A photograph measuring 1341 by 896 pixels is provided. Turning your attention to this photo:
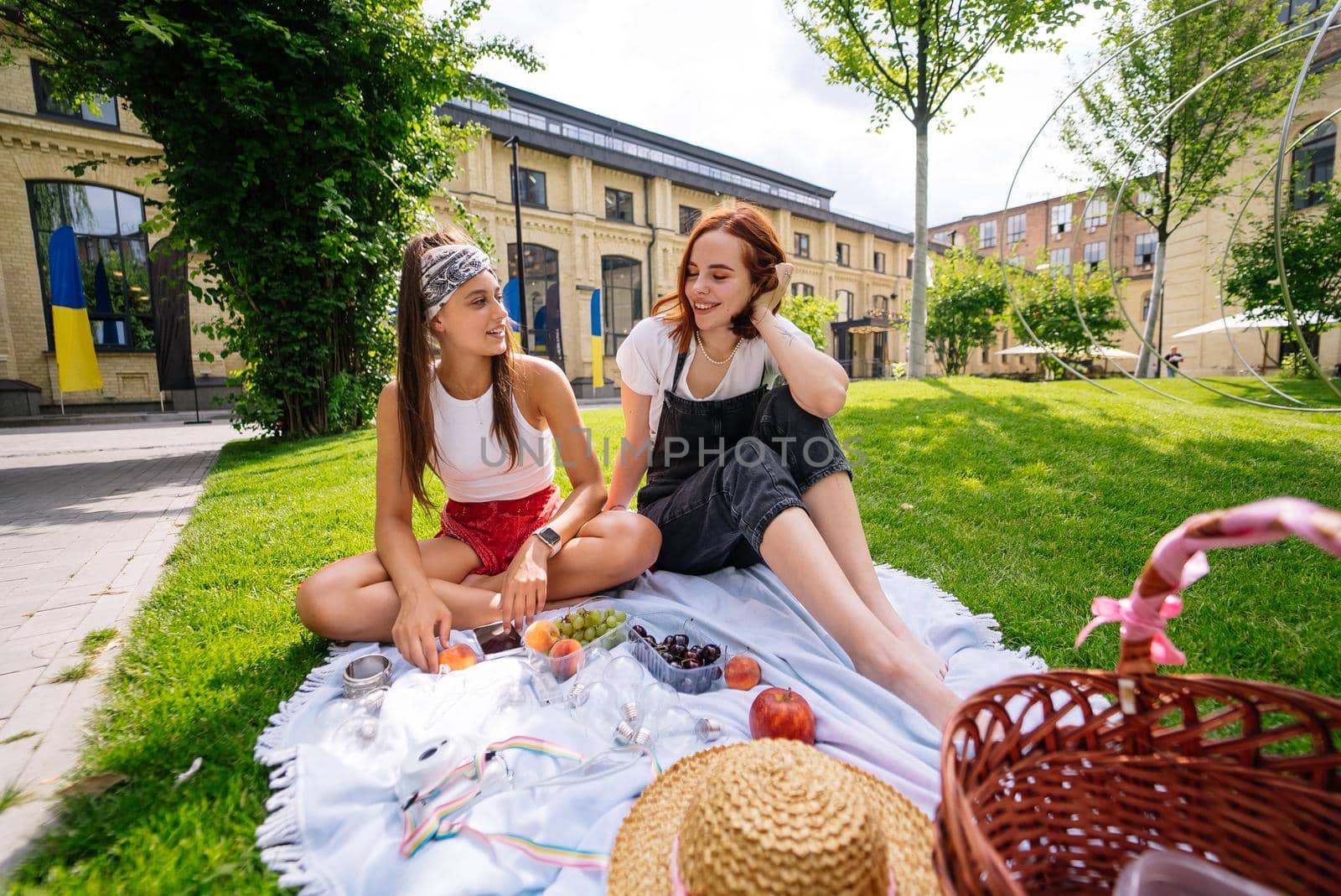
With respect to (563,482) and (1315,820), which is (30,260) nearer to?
(563,482)

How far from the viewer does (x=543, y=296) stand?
20516 mm

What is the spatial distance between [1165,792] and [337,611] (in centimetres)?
218

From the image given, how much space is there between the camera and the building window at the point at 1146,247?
2920 cm

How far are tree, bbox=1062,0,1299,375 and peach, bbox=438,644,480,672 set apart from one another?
8.41 metres

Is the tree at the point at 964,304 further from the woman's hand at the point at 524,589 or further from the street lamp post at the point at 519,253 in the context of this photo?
the woman's hand at the point at 524,589

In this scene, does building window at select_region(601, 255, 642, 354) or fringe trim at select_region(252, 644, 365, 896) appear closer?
fringe trim at select_region(252, 644, 365, 896)

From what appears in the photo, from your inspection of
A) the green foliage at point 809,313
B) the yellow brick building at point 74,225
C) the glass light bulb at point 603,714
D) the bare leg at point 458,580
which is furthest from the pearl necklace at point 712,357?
the yellow brick building at point 74,225

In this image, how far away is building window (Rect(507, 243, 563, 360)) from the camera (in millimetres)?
19812

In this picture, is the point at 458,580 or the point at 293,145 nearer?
the point at 458,580

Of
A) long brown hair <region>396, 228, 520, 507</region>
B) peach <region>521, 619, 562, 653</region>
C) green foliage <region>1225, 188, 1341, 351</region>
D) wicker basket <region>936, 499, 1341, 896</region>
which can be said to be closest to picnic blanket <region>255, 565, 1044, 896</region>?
peach <region>521, 619, 562, 653</region>

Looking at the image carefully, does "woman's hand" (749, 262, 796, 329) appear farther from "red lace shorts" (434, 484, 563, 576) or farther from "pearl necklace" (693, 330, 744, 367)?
"red lace shorts" (434, 484, 563, 576)

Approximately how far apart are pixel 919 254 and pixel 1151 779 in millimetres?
11172

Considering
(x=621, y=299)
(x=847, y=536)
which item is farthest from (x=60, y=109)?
(x=847, y=536)

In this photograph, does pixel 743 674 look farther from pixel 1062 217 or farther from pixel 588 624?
pixel 1062 217
